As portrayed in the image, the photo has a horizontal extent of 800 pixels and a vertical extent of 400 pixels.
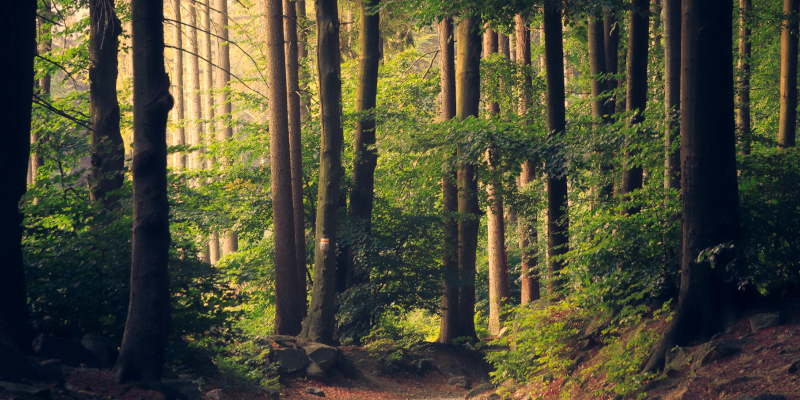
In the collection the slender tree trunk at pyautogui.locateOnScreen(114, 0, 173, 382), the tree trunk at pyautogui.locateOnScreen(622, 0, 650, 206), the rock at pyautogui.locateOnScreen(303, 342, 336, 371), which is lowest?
the rock at pyautogui.locateOnScreen(303, 342, 336, 371)

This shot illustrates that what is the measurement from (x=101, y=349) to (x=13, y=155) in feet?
7.53

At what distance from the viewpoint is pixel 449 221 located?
1480cm

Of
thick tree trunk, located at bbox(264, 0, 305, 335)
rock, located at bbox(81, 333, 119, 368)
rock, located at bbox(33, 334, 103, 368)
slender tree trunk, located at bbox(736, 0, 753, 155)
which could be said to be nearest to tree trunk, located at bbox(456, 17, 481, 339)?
thick tree trunk, located at bbox(264, 0, 305, 335)

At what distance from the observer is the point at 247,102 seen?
669 inches

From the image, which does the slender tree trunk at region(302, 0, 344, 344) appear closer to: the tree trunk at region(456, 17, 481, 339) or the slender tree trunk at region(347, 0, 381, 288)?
the slender tree trunk at region(347, 0, 381, 288)

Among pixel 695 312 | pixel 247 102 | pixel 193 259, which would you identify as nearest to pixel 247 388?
pixel 193 259

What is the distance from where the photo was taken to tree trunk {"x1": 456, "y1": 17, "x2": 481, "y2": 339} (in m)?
14.0

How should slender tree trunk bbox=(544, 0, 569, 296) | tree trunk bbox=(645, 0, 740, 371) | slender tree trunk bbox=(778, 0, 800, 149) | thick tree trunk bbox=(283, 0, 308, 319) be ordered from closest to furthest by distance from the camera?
tree trunk bbox=(645, 0, 740, 371) < slender tree trunk bbox=(544, 0, 569, 296) < slender tree trunk bbox=(778, 0, 800, 149) < thick tree trunk bbox=(283, 0, 308, 319)

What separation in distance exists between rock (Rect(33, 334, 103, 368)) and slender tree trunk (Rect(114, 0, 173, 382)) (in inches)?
18.4

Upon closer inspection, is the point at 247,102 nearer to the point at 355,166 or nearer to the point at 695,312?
the point at 355,166

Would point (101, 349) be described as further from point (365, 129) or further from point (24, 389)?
point (365, 129)

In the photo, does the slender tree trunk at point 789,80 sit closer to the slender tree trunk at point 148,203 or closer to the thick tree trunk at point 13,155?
Result: the slender tree trunk at point 148,203

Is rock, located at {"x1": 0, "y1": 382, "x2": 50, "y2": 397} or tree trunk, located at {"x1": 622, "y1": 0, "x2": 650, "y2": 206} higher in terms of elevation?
tree trunk, located at {"x1": 622, "y1": 0, "x2": 650, "y2": 206}

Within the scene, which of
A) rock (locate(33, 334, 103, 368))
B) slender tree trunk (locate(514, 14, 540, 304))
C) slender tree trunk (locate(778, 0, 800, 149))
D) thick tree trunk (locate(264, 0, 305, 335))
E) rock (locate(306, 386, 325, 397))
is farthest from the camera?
slender tree trunk (locate(514, 14, 540, 304))
